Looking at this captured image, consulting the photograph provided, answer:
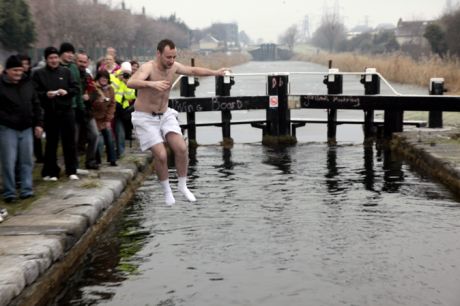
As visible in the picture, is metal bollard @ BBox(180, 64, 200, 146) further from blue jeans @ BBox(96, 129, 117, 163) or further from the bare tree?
the bare tree

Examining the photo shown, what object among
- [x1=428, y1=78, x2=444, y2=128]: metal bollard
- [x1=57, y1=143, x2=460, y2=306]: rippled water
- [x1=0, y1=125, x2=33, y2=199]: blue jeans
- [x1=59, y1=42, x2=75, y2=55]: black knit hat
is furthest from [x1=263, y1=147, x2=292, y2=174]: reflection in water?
[x1=0, y1=125, x2=33, y2=199]: blue jeans

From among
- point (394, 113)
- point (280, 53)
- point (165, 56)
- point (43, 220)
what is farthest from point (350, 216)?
point (280, 53)

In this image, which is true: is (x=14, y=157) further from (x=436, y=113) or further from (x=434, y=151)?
(x=436, y=113)

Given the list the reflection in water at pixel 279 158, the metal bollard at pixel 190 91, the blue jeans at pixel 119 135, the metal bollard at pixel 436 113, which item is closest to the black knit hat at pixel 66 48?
the blue jeans at pixel 119 135

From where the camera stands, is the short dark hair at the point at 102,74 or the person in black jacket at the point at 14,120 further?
the short dark hair at the point at 102,74

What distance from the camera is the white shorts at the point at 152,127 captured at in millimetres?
7531

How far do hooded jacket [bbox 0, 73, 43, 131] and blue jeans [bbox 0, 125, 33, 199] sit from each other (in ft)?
0.32

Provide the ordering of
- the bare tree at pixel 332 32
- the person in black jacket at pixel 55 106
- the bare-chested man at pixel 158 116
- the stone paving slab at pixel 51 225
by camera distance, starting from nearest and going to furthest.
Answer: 1. the stone paving slab at pixel 51 225
2. the bare-chested man at pixel 158 116
3. the person in black jacket at pixel 55 106
4. the bare tree at pixel 332 32

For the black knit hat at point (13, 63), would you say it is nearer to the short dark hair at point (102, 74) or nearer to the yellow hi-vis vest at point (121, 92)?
the short dark hair at point (102, 74)

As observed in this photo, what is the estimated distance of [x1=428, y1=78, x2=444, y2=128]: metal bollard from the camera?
49.9ft

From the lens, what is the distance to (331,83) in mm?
16047

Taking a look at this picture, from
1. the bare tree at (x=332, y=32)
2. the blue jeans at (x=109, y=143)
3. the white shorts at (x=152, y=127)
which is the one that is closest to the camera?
the white shorts at (x=152, y=127)

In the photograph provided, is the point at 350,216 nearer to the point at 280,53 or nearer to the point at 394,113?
the point at 394,113

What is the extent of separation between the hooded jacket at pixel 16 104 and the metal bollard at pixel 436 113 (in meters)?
9.71
